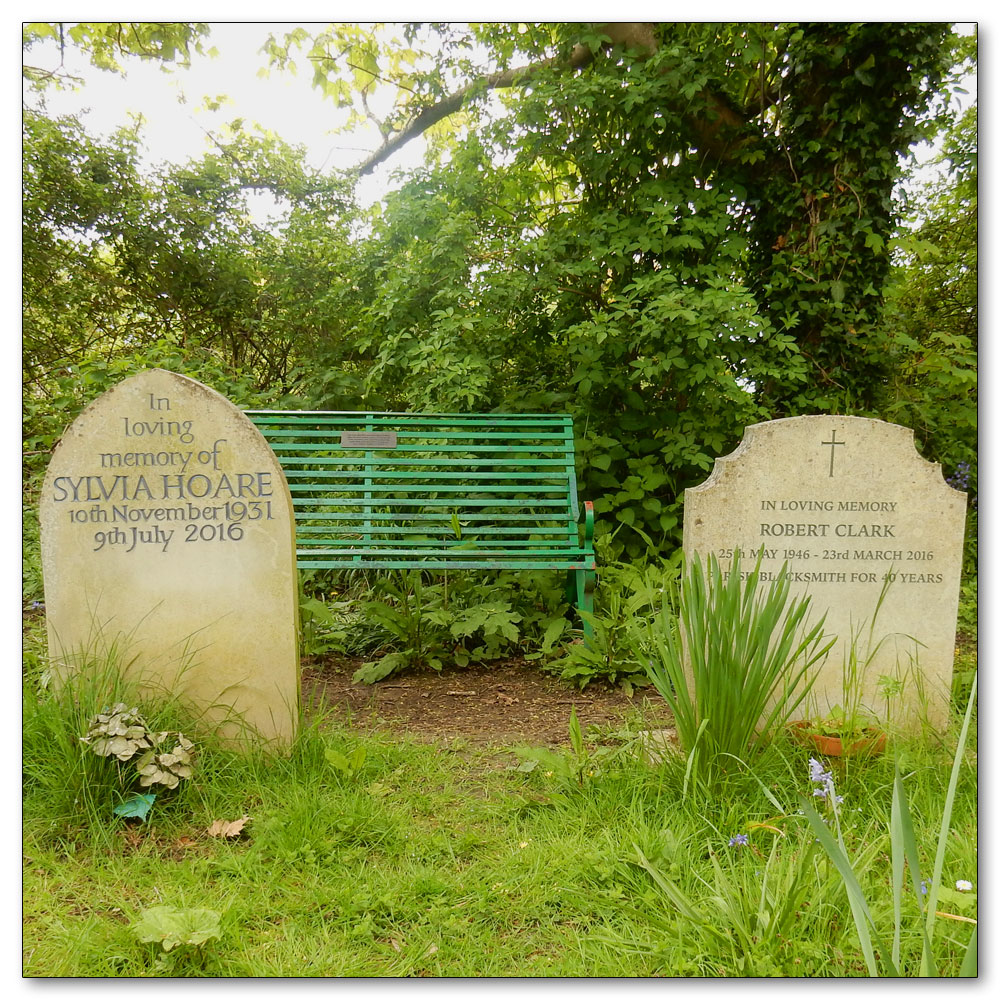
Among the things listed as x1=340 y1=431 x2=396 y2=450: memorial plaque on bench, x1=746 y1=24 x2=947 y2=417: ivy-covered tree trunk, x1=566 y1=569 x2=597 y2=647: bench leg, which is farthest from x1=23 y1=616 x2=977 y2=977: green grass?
x1=746 y1=24 x2=947 y2=417: ivy-covered tree trunk

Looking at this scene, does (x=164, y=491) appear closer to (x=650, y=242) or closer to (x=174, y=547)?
(x=174, y=547)

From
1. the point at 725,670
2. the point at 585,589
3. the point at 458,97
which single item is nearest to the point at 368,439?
the point at 585,589

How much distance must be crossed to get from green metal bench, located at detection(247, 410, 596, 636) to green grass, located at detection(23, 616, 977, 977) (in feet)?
4.47

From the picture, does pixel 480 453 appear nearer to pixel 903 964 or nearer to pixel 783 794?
pixel 783 794

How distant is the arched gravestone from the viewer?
2.42 metres

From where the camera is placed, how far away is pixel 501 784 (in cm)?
249

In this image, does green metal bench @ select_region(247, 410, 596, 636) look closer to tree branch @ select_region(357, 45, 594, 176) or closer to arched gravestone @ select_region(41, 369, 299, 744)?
arched gravestone @ select_region(41, 369, 299, 744)

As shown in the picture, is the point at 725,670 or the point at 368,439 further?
the point at 368,439

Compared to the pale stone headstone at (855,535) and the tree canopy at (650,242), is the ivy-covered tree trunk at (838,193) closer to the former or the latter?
the tree canopy at (650,242)

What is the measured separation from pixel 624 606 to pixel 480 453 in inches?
57.1

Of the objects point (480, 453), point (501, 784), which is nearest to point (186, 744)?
point (501, 784)

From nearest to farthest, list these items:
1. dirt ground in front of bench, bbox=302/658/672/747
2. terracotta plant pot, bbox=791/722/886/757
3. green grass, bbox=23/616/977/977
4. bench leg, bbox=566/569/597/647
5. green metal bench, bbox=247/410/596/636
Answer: green grass, bbox=23/616/977/977, terracotta plant pot, bbox=791/722/886/757, dirt ground in front of bench, bbox=302/658/672/747, bench leg, bbox=566/569/597/647, green metal bench, bbox=247/410/596/636

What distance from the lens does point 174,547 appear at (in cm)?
244

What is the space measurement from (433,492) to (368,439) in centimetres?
49
